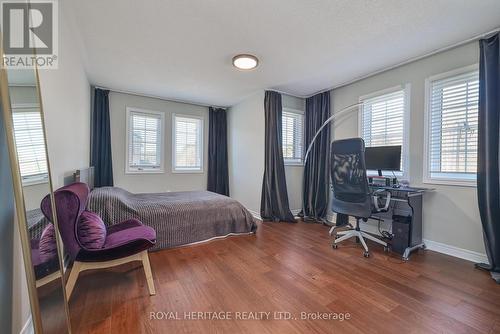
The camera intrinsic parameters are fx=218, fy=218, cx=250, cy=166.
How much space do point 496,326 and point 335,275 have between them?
3.42 feet

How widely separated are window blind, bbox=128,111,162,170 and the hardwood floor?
2526 mm

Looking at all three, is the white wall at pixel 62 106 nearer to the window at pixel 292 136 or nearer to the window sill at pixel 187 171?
the window sill at pixel 187 171

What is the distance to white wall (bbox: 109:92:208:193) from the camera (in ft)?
14.1

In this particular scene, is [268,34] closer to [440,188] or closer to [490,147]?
[490,147]

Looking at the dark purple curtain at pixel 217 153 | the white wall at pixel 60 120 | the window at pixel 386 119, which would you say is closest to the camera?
the white wall at pixel 60 120

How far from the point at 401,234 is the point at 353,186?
795 mm

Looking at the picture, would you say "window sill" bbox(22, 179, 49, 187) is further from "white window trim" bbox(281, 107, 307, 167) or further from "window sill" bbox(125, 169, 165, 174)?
"white window trim" bbox(281, 107, 307, 167)

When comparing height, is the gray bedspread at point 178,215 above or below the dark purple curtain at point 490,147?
below

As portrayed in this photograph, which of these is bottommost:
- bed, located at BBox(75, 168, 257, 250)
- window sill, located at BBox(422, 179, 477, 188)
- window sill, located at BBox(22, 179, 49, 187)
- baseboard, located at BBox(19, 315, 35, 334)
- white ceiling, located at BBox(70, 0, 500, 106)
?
baseboard, located at BBox(19, 315, 35, 334)

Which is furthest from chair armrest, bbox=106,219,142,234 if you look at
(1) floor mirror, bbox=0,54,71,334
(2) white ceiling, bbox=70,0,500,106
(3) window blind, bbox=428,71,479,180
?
(3) window blind, bbox=428,71,479,180

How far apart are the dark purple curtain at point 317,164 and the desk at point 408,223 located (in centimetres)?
129

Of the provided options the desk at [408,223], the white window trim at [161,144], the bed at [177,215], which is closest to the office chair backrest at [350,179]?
the desk at [408,223]

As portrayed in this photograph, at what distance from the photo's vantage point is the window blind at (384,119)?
3119 mm

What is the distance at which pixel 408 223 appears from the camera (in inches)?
103
